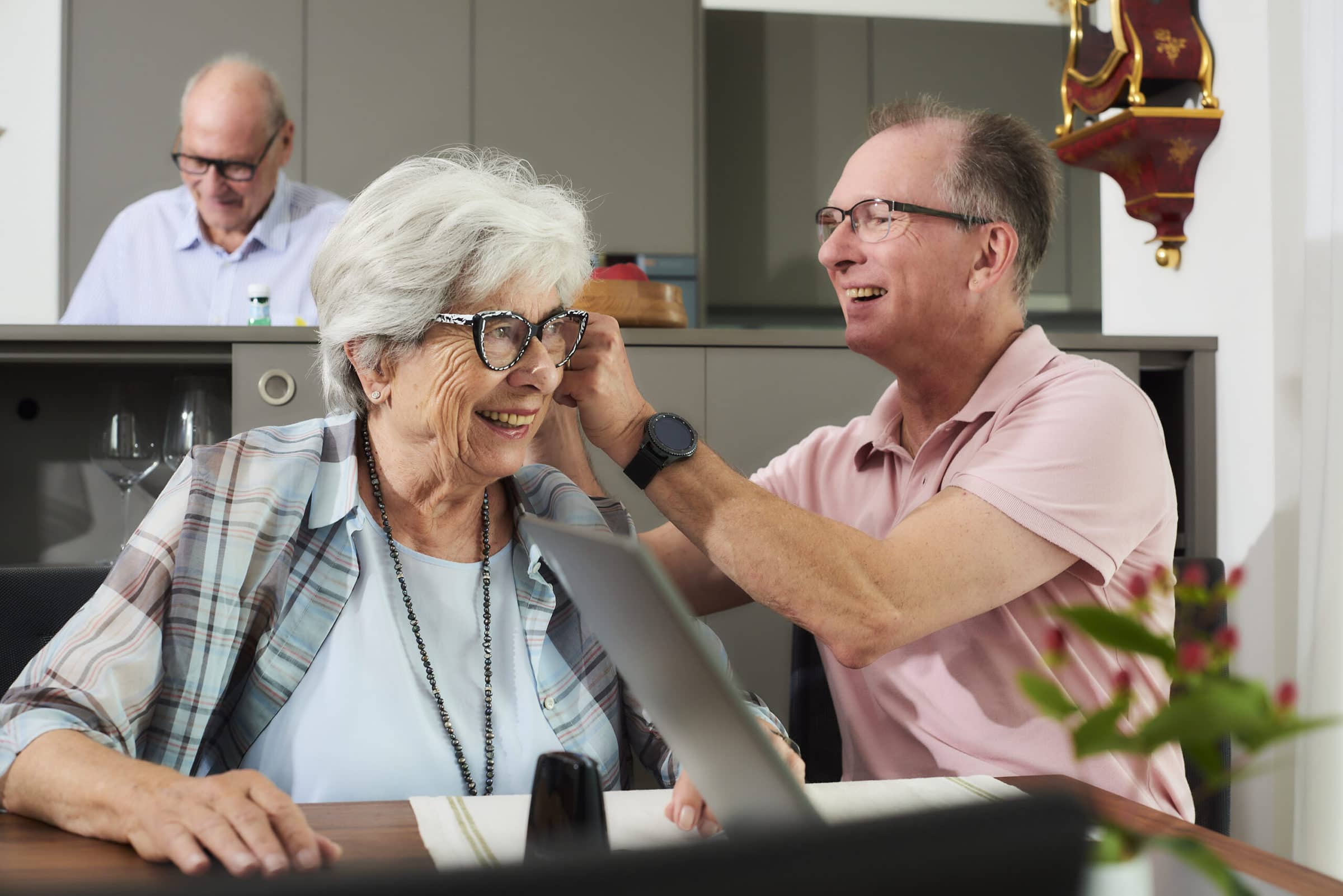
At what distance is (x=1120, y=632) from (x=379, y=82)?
3.94 meters

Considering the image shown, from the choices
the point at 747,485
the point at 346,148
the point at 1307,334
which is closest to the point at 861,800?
the point at 747,485

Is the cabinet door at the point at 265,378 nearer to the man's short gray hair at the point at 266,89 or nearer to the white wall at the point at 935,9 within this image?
the man's short gray hair at the point at 266,89

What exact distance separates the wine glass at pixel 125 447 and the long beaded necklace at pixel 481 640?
71 centimetres

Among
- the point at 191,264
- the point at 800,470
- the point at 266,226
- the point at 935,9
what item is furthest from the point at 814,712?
the point at 935,9

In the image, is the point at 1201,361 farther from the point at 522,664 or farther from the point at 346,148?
the point at 346,148

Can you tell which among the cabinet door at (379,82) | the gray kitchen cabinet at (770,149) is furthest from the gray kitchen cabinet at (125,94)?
the gray kitchen cabinet at (770,149)

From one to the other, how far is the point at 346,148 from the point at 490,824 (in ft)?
11.3

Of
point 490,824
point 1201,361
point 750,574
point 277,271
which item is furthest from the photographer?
A: point 277,271

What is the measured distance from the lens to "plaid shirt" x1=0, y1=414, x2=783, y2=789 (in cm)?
99

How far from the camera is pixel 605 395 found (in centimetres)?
129

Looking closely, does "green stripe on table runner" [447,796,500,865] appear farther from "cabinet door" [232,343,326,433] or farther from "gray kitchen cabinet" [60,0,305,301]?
"gray kitchen cabinet" [60,0,305,301]

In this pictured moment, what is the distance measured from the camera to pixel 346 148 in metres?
3.87

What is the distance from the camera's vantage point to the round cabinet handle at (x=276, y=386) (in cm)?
176

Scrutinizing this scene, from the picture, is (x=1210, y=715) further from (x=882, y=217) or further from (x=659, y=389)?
(x=659, y=389)
